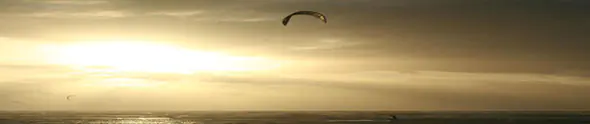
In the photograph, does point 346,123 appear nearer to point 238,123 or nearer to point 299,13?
point 238,123

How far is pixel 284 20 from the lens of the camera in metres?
38.9

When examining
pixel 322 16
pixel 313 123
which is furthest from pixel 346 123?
pixel 322 16

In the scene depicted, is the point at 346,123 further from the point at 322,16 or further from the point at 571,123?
the point at 322,16

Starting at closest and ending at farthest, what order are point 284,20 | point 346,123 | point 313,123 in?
point 284,20
point 313,123
point 346,123

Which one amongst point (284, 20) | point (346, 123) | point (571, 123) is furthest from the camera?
point (346, 123)

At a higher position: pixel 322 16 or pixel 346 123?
pixel 346 123

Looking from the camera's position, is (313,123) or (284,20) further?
(313,123)

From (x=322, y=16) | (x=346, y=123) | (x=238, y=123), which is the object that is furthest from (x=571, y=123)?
(x=322, y=16)

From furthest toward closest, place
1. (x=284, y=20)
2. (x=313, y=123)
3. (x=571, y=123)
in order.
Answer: (x=313, y=123)
(x=571, y=123)
(x=284, y=20)

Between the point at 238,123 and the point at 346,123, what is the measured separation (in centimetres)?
2431

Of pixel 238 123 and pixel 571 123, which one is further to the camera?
pixel 238 123

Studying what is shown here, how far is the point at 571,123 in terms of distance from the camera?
477ft

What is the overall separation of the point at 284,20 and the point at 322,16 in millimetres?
2213

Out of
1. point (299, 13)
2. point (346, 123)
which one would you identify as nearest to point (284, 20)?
point (299, 13)
